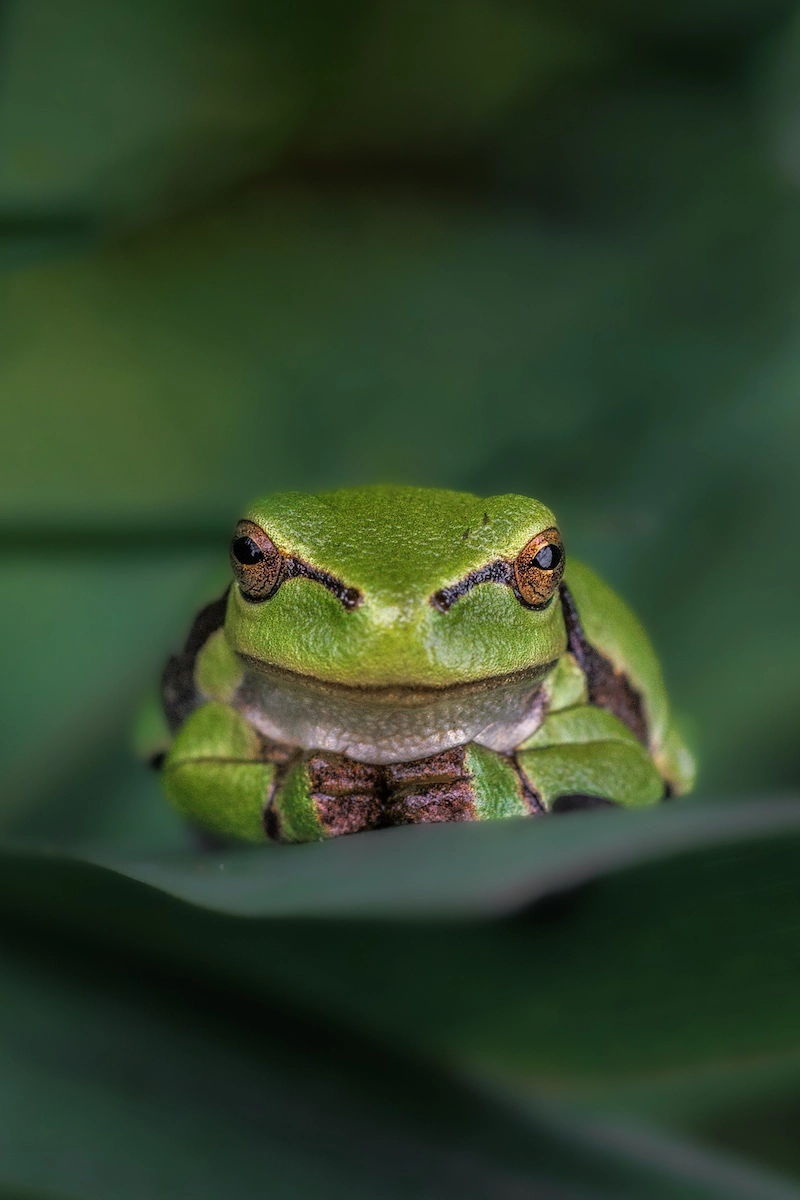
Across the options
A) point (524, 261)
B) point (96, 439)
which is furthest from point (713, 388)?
point (96, 439)

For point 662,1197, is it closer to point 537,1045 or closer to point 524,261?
point 537,1045

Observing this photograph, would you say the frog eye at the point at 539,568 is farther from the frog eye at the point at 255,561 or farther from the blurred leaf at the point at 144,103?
the blurred leaf at the point at 144,103

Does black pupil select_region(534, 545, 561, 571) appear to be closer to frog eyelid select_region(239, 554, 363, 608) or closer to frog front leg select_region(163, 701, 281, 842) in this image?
frog eyelid select_region(239, 554, 363, 608)

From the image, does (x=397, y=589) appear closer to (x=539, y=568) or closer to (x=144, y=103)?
(x=539, y=568)

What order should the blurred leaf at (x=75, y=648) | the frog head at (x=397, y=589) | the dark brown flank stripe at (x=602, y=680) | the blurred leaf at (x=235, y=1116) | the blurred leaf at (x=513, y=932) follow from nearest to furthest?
the blurred leaf at (x=513, y=932)
the blurred leaf at (x=235, y=1116)
the frog head at (x=397, y=589)
the dark brown flank stripe at (x=602, y=680)
the blurred leaf at (x=75, y=648)

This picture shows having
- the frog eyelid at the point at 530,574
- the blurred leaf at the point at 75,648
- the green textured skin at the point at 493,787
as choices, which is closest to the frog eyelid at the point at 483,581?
the frog eyelid at the point at 530,574

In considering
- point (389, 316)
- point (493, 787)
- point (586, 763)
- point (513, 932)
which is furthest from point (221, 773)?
point (389, 316)
